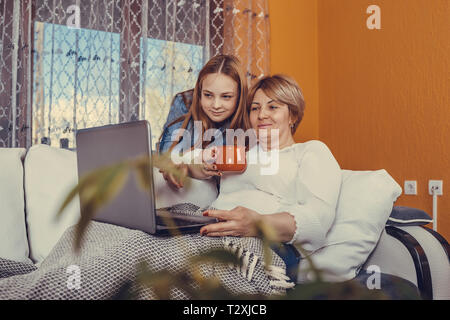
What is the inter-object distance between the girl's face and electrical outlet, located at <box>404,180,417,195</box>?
1.19 meters

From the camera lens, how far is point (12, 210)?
1.29 metres

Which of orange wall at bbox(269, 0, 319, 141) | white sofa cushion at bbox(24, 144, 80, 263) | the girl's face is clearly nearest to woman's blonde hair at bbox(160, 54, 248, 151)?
the girl's face

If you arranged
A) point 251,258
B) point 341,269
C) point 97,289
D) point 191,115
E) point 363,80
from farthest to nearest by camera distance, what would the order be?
1. point 363,80
2. point 191,115
3. point 341,269
4. point 251,258
5. point 97,289

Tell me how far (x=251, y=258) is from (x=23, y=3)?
2.24 meters

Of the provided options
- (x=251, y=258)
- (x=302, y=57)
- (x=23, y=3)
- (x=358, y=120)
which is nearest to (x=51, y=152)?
(x=251, y=258)

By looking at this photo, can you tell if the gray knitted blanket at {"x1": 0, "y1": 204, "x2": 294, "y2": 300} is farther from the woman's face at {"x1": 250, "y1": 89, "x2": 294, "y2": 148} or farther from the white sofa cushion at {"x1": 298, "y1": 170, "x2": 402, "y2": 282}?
the woman's face at {"x1": 250, "y1": 89, "x2": 294, "y2": 148}

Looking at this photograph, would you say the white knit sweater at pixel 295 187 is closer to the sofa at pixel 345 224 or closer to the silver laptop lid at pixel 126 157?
the sofa at pixel 345 224

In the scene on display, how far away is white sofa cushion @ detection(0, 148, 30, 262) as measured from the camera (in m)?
1.24

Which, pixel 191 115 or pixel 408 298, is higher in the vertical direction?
pixel 191 115

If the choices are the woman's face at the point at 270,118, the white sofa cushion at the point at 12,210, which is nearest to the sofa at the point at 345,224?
the white sofa cushion at the point at 12,210

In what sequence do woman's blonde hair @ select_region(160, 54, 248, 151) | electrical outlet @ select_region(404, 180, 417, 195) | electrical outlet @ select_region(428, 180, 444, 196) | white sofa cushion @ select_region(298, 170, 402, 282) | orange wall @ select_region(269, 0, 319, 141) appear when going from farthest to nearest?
orange wall @ select_region(269, 0, 319, 141), electrical outlet @ select_region(404, 180, 417, 195), electrical outlet @ select_region(428, 180, 444, 196), woman's blonde hair @ select_region(160, 54, 248, 151), white sofa cushion @ select_region(298, 170, 402, 282)

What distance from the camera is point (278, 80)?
1348mm

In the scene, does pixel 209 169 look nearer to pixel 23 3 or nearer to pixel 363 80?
pixel 363 80

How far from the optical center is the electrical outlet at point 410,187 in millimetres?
2102
